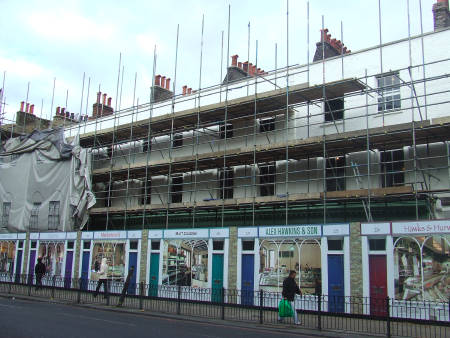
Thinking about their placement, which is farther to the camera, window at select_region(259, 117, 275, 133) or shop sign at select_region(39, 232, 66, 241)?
shop sign at select_region(39, 232, 66, 241)

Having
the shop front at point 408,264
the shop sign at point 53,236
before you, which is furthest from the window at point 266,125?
the shop sign at point 53,236

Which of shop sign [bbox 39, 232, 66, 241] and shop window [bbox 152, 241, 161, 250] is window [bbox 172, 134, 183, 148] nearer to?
shop window [bbox 152, 241, 161, 250]

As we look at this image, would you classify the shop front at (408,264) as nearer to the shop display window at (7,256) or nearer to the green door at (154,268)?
the green door at (154,268)

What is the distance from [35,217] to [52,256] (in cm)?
397

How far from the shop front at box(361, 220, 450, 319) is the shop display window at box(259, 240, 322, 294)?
2076 millimetres

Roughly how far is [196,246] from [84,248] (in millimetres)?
7889

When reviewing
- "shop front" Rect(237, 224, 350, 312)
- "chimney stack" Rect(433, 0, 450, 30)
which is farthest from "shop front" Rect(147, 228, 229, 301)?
"chimney stack" Rect(433, 0, 450, 30)

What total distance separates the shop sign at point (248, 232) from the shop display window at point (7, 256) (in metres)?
16.9

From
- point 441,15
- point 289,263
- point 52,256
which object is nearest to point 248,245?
point 289,263

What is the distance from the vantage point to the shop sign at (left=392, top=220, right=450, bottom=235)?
14.9 m

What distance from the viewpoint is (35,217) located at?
3044 cm

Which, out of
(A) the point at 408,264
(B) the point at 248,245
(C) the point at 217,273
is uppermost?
(B) the point at 248,245

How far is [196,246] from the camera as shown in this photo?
70.6 ft

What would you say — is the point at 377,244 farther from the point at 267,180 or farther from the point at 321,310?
the point at 267,180
